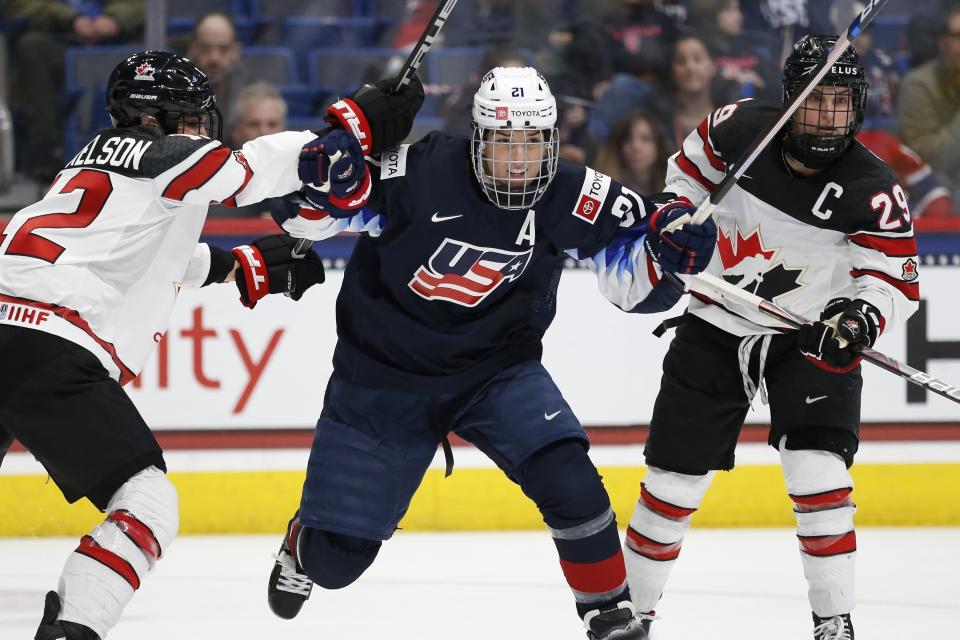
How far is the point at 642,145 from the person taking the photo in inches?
189

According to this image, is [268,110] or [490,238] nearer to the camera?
[490,238]

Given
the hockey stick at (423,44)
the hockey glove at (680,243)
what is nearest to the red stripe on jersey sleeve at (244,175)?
the hockey stick at (423,44)

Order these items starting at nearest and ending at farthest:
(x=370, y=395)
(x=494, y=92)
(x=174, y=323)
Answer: (x=494, y=92) < (x=370, y=395) < (x=174, y=323)

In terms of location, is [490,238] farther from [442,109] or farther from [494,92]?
[442,109]

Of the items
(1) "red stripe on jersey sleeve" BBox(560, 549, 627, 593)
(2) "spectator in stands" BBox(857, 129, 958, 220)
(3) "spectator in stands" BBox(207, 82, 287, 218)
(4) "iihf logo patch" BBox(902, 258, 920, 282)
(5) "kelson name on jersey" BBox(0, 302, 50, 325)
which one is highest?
(4) "iihf logo patch" BBox(902, 258, 920, 282)

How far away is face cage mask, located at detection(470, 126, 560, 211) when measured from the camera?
111 inches

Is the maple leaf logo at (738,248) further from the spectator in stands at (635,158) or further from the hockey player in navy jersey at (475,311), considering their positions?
the spectator in stands at (635,158)

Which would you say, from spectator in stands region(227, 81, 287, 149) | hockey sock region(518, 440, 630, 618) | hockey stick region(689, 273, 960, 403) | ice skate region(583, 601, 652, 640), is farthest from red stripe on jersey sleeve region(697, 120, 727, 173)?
spectator in stands region(227, 81, 287, 149)

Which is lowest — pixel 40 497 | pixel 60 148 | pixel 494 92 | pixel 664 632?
pixel 40 497

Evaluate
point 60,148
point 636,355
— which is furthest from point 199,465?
point 636,355

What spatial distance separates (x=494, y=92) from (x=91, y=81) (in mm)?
2253

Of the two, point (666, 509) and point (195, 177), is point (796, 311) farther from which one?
point (195, 177)

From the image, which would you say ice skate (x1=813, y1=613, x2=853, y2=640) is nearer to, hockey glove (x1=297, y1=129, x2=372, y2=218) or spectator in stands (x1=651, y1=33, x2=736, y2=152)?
hockey glove (x1=297, y1=129, x2=372, y2=218)

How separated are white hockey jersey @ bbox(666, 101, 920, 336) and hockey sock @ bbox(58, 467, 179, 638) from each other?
1309mm
